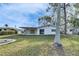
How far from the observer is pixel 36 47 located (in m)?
2.10

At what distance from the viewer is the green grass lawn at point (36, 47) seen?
6.83 ft

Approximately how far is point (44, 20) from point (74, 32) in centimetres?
48

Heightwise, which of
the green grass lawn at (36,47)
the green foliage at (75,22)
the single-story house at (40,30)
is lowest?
the green grass lawn at (36,47)

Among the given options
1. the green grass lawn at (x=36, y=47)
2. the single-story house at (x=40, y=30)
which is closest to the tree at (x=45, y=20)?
the single-story house at (x=40, y=30)

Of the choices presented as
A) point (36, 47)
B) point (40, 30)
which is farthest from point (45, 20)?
point (36, 47)

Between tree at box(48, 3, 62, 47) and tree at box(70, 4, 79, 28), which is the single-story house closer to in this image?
tree at box(48, 3, 62, 47)

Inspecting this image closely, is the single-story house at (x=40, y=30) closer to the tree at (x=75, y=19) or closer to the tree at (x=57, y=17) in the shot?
the tree at (x=57, y=17)

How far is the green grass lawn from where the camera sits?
208cm

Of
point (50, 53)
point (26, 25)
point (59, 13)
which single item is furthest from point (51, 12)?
point (50, 53)

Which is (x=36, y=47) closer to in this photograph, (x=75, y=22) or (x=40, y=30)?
(x=40, y=30)

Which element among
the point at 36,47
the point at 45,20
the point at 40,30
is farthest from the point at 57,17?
the point at 36,47

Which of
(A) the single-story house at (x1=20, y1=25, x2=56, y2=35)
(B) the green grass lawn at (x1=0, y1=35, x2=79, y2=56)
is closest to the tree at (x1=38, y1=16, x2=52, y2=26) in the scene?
(A) the single-story house at (x1=20, y1=25, x2=56, y2=35)

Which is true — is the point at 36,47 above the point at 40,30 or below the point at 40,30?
below

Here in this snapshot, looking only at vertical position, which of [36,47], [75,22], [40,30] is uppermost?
[75,22]
